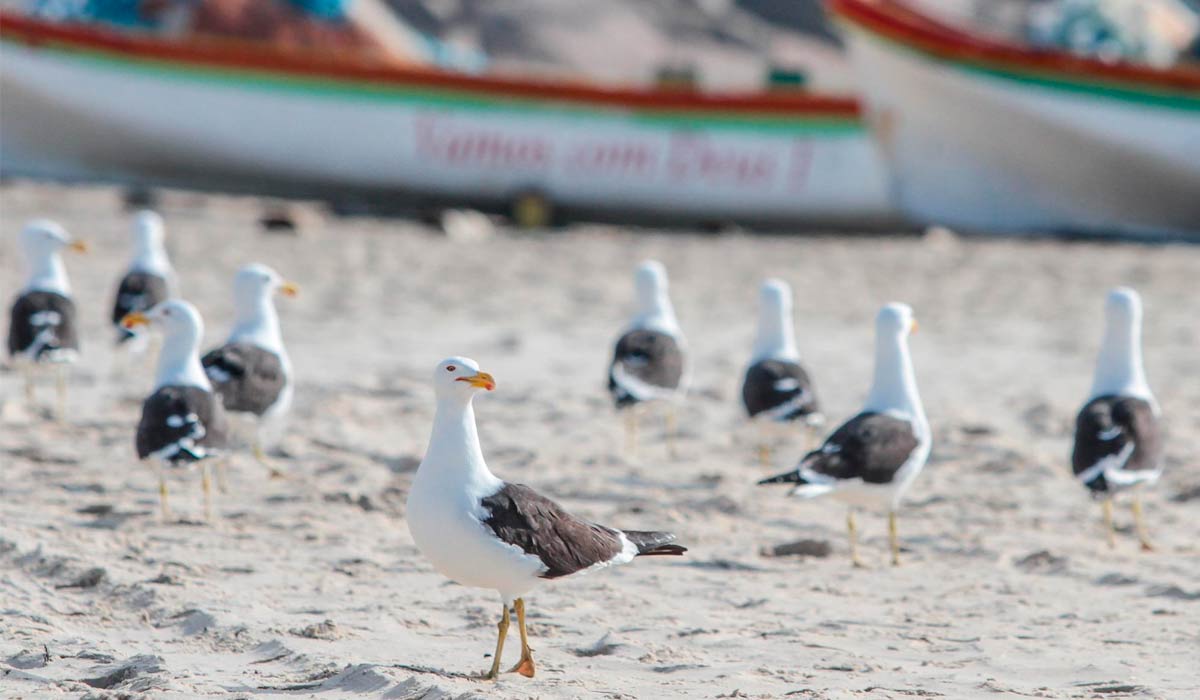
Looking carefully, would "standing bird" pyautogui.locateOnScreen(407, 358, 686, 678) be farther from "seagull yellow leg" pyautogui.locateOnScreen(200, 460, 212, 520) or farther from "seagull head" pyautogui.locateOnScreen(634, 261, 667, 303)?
"seagull head" pyautogui.locateOnScreen(634, 261, 667, 303)

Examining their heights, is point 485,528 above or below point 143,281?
below

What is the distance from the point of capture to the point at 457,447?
4.42m

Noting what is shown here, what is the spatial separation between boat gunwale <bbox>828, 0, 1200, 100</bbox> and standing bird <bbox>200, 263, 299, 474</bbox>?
1080 centimetres

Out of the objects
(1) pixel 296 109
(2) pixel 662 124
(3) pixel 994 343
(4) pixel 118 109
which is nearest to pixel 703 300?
(3) pixel 994 343

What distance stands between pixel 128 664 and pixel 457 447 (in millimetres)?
982

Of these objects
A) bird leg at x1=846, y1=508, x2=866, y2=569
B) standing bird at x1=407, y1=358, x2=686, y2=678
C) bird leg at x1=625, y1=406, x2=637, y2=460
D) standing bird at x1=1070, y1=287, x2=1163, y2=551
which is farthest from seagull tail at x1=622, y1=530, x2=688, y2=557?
bird leg at x1=625, y1=406, x2=637, y2=460

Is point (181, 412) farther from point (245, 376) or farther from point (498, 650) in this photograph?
point (498, 650)

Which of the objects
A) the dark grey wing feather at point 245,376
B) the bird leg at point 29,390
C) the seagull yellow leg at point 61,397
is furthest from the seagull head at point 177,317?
the bird leg at point 29,390

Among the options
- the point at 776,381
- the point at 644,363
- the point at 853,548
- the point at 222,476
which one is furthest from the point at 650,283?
the point at 853,548

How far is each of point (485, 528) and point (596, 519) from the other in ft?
6.83

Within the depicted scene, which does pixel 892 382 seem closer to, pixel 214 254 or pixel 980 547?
pixel 980 547

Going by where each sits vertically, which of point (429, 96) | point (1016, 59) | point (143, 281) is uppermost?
point (1016, 59)

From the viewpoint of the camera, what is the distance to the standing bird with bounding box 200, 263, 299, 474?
6.68 meters

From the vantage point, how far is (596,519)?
6.33m
